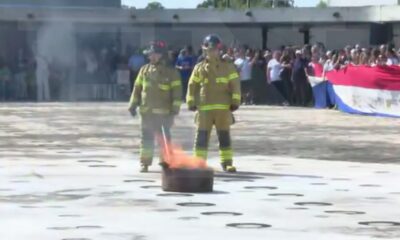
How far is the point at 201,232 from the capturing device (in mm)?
11484

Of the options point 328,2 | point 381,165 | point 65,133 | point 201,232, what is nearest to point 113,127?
point 65,133

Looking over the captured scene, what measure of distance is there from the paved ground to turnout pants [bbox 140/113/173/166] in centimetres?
39

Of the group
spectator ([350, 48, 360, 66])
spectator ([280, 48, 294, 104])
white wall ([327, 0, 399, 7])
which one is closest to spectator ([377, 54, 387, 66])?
spectator ([350, 48, 360, 66])

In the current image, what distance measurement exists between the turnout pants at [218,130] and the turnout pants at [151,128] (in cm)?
43

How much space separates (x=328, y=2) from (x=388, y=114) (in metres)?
30.5

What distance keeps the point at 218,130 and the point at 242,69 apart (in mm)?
21106

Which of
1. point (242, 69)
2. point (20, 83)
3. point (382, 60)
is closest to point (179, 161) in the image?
point (382, 60)

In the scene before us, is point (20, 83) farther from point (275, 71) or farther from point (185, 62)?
point (275, 71)

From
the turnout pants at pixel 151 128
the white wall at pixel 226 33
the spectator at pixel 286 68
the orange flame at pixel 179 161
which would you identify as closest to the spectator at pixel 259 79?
the spectator at pixel 286 68

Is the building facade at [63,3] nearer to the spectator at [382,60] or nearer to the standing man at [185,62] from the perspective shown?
the standing man at [185,62]

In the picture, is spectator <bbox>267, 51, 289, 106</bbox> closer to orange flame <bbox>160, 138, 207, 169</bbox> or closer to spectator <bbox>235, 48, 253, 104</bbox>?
spectator <bbox>235, 48, 253, 104</bbox>

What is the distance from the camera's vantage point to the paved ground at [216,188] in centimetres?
1173

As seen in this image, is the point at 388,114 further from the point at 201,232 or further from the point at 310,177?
the point at 201,232

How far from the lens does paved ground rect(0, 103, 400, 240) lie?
11727 millimetres
